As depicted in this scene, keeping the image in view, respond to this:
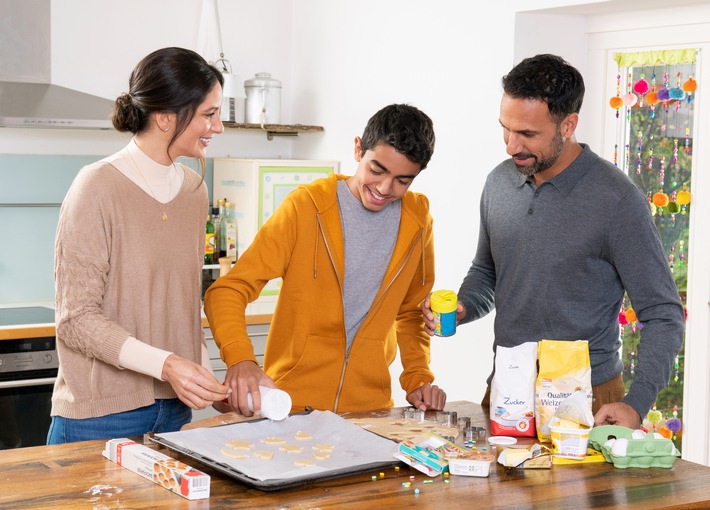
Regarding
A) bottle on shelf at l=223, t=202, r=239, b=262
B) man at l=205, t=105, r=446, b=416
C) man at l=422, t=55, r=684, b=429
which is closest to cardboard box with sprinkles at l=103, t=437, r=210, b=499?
man at l=205, t=105, r=446, b=416

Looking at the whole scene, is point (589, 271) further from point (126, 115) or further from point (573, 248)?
point (126, 115)

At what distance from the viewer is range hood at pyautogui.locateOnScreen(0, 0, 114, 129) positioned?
3.62 metres

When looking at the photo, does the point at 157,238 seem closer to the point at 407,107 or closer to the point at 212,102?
the point at 212,102

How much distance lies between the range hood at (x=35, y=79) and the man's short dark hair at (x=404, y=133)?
5.82 feet

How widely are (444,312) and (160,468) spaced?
0.71 meters

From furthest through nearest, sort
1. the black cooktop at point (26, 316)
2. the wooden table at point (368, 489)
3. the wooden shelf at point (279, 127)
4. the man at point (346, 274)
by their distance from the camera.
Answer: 1. the wooden shelf at point (279, 127)
2. the black cooktop at point (26, 316)
3. the man at point (346, 274)
4. the wooden table at point (368, 489)

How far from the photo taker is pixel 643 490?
1731mm

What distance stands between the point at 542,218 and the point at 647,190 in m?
→ 1.13

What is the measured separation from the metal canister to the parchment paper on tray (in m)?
0.29

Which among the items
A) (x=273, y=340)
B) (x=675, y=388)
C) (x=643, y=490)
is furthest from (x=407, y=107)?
(x=675, y=388)

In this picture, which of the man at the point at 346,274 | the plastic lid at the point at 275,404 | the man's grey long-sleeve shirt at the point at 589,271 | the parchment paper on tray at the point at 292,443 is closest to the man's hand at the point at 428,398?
the man at the point at 346,274

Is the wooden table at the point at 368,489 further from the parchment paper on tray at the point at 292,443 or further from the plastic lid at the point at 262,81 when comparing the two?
the plastic lid at the point at 262,81

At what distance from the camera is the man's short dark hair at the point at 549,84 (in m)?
2.16

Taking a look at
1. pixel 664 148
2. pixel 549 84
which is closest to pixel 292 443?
pixel 549 84
